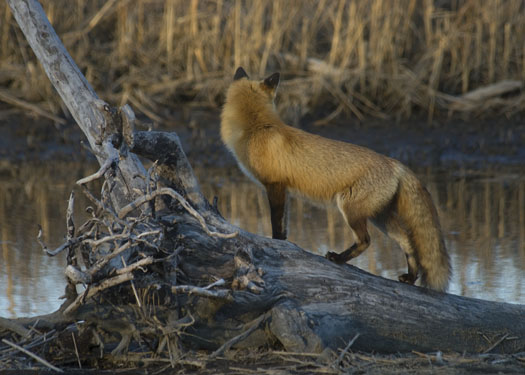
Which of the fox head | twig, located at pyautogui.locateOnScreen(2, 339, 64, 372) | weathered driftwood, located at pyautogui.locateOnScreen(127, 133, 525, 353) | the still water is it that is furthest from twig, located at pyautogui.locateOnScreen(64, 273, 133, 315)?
the fox head

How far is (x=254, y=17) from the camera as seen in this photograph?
11969 mm

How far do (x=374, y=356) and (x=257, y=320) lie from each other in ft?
2.20

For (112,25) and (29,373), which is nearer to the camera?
(29,373)

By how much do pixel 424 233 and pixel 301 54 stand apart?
23.9 ft

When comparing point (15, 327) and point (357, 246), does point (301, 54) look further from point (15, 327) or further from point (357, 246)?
point (15, 327)

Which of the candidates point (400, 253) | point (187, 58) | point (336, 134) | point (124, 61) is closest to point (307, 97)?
point (336, 134)

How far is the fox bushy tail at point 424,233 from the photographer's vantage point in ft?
17.3

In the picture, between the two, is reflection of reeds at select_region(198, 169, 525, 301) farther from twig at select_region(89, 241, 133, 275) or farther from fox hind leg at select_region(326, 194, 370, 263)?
twig at select_region(89, 241, 133, 275)

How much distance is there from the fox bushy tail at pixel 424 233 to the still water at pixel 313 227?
0.79m

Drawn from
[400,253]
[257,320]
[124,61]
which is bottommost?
[400,253]

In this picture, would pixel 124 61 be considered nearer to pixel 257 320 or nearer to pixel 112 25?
pixel 112 25

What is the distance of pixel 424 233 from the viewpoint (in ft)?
17.5

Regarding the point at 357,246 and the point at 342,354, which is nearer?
the point at 342,354

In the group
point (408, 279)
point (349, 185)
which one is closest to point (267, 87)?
point (349, 185)
